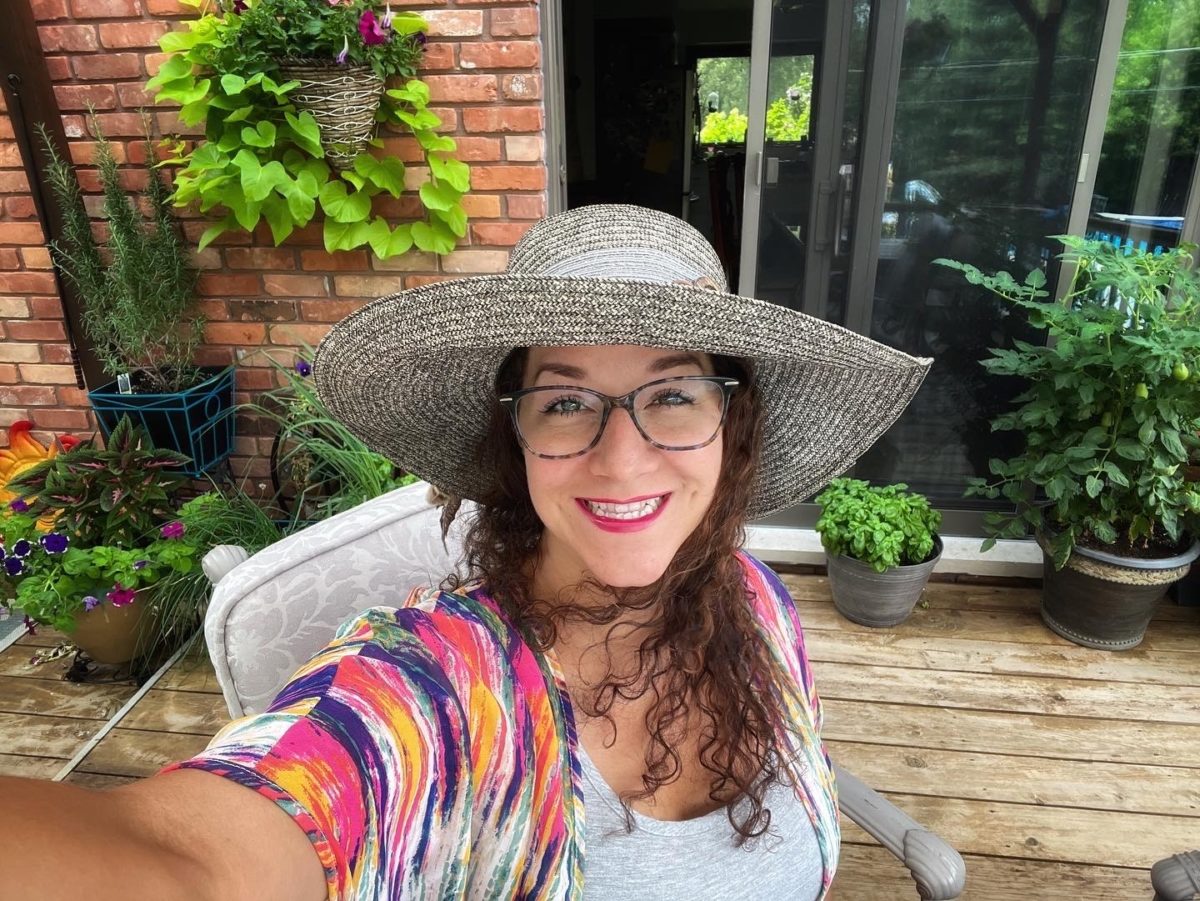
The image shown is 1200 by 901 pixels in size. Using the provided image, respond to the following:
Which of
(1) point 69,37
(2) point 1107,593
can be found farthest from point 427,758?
(1) point 69,37

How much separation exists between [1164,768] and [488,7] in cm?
266

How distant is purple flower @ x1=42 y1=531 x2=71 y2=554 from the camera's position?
1.91 m

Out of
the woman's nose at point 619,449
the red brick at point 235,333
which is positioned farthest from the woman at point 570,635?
the red brick at point 235,333

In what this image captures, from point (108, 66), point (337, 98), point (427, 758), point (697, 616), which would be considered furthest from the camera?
point (108, 66)

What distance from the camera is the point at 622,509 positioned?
77 cm

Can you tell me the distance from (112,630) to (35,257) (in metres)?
1.25

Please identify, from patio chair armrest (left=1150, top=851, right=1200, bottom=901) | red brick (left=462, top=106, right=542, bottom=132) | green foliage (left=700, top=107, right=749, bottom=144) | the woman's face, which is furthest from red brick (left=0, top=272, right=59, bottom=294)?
green foliage (left=700, top=107, right=749, bottom=144)

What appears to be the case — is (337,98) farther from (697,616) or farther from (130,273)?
(697,616)

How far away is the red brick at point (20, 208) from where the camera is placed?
7.49ft

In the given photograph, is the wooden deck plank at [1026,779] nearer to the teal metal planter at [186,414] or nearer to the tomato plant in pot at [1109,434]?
the tomato plant in pot at [1109,434]

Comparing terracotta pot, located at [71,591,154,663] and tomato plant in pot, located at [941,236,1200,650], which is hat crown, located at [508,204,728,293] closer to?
tomato plant in pot, located at [941,236,1200,650]

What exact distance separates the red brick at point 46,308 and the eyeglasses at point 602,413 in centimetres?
236

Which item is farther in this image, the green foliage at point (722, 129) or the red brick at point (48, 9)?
the green foliage at point (722, 129)

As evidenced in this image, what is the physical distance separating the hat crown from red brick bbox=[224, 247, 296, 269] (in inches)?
67.0
